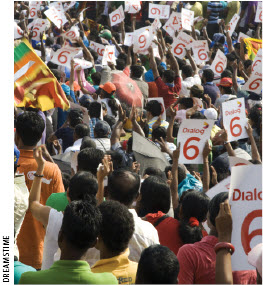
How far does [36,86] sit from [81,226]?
3211mm

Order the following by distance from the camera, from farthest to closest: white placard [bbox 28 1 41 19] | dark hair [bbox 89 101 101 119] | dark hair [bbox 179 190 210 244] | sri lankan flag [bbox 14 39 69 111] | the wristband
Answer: white placard [bbox 28 1 41 19], dark hair [bbox 89 101 101 119], sri lankan flag [bbox 14 39 69 111], dark hair [bbox 179 190 210 244], the wristband

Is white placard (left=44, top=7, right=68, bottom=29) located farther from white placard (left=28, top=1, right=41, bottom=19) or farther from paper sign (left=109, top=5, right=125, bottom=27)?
white placard (left=28, top=1, right=41, bottom=19)

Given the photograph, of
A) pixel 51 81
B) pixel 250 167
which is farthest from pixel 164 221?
pixel 51 81

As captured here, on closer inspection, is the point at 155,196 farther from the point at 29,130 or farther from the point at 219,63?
the point at 219,63

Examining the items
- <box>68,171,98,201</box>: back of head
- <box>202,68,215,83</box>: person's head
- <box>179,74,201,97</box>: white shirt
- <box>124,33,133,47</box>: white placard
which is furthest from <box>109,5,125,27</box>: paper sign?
<box>68,171,98,201</box>: back of head

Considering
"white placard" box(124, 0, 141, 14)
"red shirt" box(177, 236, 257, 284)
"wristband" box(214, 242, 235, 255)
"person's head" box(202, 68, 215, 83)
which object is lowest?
"person's head" box(202, 68, 215, 83)

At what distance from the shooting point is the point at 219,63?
10250 mm

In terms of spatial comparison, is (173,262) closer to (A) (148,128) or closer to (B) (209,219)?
(B) (209,219)

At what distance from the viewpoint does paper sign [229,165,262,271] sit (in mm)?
3289

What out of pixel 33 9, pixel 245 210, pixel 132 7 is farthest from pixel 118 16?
pixel 245 210

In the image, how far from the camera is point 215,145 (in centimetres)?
660

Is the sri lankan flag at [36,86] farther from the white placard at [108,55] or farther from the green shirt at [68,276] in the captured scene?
the white placard at [108,55]

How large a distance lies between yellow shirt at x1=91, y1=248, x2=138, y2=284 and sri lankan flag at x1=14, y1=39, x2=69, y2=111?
120 inches

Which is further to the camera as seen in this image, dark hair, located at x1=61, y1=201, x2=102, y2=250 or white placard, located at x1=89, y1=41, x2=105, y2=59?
white placard, located at x1=89, y1=41, x2=105, y2=59
